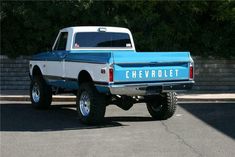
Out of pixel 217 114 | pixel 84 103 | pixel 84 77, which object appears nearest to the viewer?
pixel 84 103

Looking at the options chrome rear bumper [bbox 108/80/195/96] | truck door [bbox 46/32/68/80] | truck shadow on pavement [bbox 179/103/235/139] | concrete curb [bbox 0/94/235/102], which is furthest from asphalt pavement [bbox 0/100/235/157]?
concrete curb [bbox 0/94/235/102]

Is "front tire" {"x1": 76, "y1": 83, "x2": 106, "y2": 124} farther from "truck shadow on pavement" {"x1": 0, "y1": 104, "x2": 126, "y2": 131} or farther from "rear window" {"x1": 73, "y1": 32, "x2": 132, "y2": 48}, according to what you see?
"rear window" {"x1": 73, "y1": 32, "x2": 132, "y2": 48}

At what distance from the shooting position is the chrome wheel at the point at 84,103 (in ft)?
36.0

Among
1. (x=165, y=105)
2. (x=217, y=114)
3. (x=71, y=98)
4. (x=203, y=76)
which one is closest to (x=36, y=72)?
(x=71, y=98)

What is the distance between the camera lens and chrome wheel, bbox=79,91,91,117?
36.0 ft

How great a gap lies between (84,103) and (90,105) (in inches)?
16.4

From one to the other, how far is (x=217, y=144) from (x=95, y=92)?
2999 millimetres

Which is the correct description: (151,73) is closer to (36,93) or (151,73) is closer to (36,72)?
(36,93)

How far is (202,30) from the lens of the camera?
18.8 m

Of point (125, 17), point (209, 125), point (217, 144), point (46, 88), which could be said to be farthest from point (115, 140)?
point (125, 17)

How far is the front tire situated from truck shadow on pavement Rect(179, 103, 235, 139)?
230cm

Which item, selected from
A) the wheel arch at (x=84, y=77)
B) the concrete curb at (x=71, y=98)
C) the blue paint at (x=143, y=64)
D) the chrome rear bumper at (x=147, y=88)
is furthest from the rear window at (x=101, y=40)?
the concrete curb at (x=71, y=98)

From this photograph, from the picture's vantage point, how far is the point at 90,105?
10.7 meters

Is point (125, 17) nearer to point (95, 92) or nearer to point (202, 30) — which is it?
Answer: point (202, 30)
